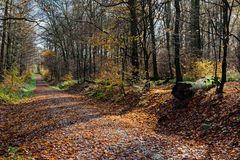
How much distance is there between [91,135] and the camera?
1056cm

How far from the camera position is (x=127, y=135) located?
Result: 34.4 feet

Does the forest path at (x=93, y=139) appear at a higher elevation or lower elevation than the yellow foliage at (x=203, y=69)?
lower

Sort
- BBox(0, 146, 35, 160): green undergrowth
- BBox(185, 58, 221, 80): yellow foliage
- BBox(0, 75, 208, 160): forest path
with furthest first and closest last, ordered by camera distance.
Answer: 1. BBox(185, 58, 221, 80): yellow foliage
2. BBox(0, 75, 208, 160): forest path
3. BBox(0, 146, 35, 160): green undergrowth

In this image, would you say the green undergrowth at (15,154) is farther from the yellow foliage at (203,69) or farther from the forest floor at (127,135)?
the yellow foliage at (203,69)

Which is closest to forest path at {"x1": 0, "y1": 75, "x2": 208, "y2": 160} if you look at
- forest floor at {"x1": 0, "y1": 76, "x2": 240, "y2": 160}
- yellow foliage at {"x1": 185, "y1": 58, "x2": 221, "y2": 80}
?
forest floor at {"x1": 0, "y1": 76, "x2": 240, "y2": 160}

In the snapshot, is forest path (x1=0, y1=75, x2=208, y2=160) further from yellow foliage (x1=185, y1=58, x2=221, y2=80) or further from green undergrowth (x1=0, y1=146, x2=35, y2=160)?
yellow foliage (x1=185, y1=58, x2=221, y2=80)

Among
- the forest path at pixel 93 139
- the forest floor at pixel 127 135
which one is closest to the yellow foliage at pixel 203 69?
the forest floor at pixel 127 135

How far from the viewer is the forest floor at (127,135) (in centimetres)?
848

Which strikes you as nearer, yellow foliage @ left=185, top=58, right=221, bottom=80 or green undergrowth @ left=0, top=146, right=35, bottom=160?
green undergrowth @ left=0, top=146, right=35, bottom=160

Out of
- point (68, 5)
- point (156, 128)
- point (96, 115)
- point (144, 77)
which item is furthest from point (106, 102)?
point (68, 5)

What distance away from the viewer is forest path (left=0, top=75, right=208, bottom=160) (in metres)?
8.45

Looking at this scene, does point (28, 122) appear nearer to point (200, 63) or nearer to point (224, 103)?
point (224, 103)

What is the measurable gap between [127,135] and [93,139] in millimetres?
1176

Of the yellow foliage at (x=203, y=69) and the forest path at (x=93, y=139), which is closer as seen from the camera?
the forest path at (x=93, y=139)
